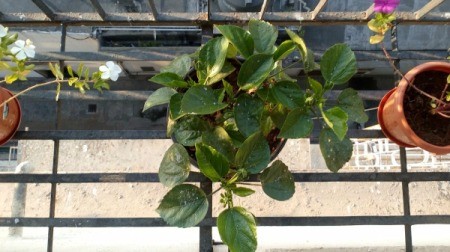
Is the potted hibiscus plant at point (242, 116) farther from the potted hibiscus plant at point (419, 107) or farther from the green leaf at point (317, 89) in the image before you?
the potted hibiscus plant at point (419, 107)

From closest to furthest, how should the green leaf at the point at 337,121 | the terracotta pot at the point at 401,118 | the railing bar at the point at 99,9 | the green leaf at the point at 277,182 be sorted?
the green leaf at the point at 337,121, the green leaf at the point at 277,182, the terracotta pot at the point at 401,118, the railing bar at the point at 99,9

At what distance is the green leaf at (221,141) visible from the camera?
0.87 metres

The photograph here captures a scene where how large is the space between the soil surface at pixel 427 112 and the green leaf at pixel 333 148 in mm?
250

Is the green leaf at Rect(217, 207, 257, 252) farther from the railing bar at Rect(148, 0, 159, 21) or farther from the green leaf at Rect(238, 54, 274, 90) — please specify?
the railing bar at Rect(148, 0, 159, 21)

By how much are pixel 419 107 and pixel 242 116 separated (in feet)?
1.62

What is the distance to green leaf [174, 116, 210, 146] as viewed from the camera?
889 millimetres

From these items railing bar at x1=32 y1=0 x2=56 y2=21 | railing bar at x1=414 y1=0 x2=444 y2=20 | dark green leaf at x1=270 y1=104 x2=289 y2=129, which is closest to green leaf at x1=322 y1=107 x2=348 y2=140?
dark green leaf at x1=270 y1=104 x2=289 y2=129

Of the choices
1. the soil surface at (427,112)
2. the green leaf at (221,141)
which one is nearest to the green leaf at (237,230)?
the green leaf at (221,141)

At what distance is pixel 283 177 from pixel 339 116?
0.17 metres

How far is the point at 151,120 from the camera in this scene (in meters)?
5.45

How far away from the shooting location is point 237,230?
821 millimetres

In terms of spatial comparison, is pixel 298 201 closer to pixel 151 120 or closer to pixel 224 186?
pixel 224 186

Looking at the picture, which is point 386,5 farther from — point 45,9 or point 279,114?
point 45,9

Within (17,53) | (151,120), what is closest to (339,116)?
(17,53)
